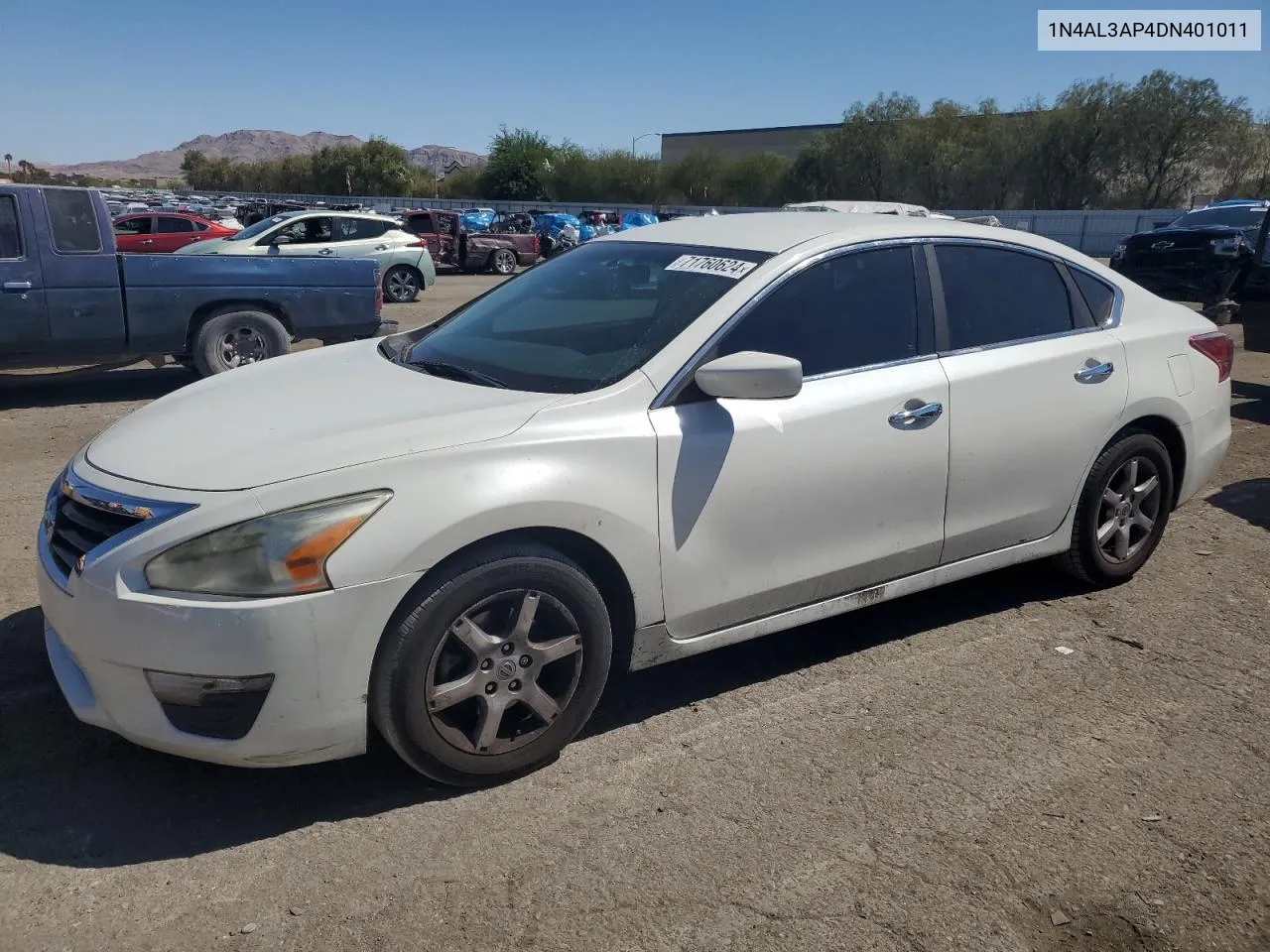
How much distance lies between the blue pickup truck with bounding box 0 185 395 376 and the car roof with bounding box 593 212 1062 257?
19.3 ft

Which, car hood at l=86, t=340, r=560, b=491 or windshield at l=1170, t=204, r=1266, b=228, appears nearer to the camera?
car hood at l=86, t=340, r=560, b=491

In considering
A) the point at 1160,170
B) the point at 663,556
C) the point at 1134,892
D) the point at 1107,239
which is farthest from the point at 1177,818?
the point at 1160,170

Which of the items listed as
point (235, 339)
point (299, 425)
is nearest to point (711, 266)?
point (299, 425)

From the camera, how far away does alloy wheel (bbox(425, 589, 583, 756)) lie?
2.99m

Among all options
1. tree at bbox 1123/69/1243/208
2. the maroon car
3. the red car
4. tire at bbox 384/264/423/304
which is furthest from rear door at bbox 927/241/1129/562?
tree at bbox 1123/69/1243/208

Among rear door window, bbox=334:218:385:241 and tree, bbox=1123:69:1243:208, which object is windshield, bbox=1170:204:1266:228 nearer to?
rear door window, bbox=334:218:385:241

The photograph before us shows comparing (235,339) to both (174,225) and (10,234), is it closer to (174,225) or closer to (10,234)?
(10,234)

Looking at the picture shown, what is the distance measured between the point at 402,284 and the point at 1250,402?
13.9 metres

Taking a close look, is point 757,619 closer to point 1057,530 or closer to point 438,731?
point 438,731

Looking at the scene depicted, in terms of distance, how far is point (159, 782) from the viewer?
3170 mm

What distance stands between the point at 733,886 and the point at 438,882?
76cm

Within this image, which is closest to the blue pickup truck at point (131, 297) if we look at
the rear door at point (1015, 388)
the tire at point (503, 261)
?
the rear door at point (1015, 388)

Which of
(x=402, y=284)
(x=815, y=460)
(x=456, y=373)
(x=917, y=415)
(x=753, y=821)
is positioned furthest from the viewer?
(x=402, y=284)

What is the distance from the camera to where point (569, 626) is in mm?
3164
